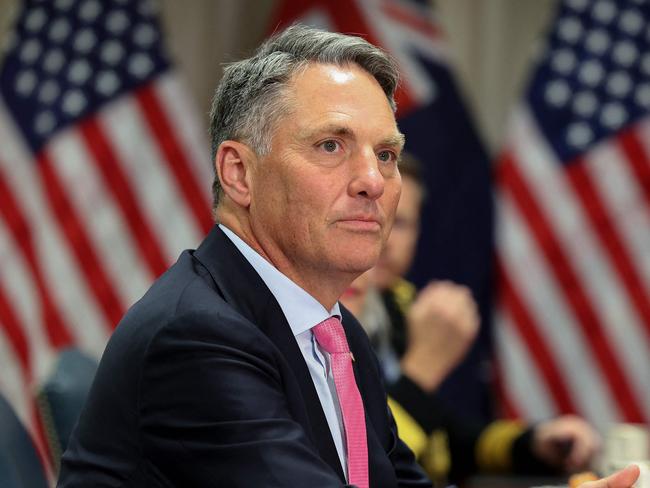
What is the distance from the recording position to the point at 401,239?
145 inches

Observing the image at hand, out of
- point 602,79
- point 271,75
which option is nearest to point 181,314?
point 271,75

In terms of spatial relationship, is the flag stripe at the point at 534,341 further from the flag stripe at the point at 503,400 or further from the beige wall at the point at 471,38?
the beige wall at the point at 471,38

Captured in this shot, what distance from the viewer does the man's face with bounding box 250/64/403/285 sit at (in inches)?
57.8

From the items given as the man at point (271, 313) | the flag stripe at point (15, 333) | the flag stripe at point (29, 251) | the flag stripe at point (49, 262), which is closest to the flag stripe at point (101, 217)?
the flag stripe at point (49, 262)

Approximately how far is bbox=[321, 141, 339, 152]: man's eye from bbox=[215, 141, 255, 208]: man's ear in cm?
12

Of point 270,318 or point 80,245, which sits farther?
point 80,245

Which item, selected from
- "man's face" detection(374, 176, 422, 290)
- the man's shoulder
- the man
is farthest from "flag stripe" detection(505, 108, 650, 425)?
the man's shoulder

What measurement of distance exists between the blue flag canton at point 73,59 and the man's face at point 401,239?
1394 millimetres

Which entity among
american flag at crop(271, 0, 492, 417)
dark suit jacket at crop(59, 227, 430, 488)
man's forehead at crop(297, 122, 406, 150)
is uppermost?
man's forehead at crop(297, 122, 406, 150)

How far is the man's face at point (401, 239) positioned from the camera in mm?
3609

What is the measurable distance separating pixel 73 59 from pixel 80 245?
76 centimetres

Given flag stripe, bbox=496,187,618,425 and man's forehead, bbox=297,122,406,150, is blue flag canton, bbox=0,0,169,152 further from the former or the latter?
man's forehead, bbox=297,122,406,150

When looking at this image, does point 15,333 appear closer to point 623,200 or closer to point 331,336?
point 623,200

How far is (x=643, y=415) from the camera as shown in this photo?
453 cm
